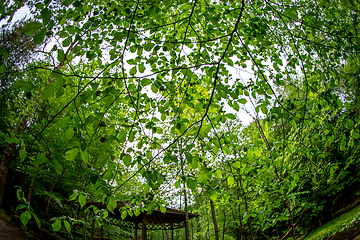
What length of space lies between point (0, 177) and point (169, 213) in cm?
507

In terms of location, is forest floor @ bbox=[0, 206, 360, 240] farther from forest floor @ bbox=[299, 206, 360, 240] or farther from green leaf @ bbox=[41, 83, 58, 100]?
green leaf @ bbox=[41, 83, 58, 100]

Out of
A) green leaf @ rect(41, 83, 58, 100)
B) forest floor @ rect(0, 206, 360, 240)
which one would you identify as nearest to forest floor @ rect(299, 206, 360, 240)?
forest floor @ rect(0, 206, 360, 240)

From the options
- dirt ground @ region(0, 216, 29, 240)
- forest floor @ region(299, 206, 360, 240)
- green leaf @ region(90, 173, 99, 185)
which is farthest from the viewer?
dirt ground @ region(0, 216, 29, 240)

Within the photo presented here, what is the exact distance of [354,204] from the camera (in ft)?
14.4

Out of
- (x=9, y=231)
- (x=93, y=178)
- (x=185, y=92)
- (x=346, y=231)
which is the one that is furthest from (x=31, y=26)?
(x=9, y=231)

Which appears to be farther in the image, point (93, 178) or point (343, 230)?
point (343, 230)

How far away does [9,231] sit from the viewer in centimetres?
583

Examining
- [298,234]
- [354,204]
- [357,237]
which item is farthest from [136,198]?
[298,234]

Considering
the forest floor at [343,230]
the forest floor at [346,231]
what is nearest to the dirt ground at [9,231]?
the forest floor at [343,230]

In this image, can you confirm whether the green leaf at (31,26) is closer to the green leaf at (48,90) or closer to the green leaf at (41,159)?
the green leaf at (48,90)

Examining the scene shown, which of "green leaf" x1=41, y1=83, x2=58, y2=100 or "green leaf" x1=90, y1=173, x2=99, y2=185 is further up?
"green leaf" x1=41, y1=83, x2=58, y2=100

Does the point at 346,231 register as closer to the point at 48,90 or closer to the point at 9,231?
the point at 48,90

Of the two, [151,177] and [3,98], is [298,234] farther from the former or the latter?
[3,98]

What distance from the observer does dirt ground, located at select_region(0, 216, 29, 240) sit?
5549 millimetres
